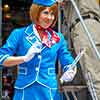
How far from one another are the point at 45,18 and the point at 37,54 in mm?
254

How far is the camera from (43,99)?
3.13 metres

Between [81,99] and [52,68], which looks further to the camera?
[81,99]

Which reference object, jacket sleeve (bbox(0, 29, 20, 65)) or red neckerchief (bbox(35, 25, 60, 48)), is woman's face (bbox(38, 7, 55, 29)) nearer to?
red neckerchief (bbox(35, 25, 60, 48))

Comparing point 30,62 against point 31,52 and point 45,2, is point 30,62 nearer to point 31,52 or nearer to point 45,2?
point 31,52

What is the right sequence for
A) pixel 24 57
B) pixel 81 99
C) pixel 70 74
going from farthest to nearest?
1. pixel 81 99
2. pixel 70 74
3. pixel 24 57

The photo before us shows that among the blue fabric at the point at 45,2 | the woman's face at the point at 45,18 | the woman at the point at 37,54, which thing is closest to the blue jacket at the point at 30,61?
the woman at the point at 37,54

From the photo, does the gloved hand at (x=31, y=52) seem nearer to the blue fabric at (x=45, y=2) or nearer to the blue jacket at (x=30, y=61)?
the blue jacket at (x=30, y=61)

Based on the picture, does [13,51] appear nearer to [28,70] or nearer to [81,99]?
[28,70]

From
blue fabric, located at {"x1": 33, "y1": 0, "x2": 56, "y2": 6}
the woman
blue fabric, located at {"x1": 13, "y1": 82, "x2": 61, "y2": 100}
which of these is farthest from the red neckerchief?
blue fabric, located at {"x1": 13, "y1": 82, "x2": 61, "y2": 100}

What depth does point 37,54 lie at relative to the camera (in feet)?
10.2

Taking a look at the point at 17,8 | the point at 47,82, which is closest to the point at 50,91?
the point at 47,82

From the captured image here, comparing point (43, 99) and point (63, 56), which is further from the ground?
point (63, 56)

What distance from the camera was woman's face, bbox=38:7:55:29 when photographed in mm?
3152

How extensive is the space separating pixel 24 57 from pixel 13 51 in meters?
0.17
